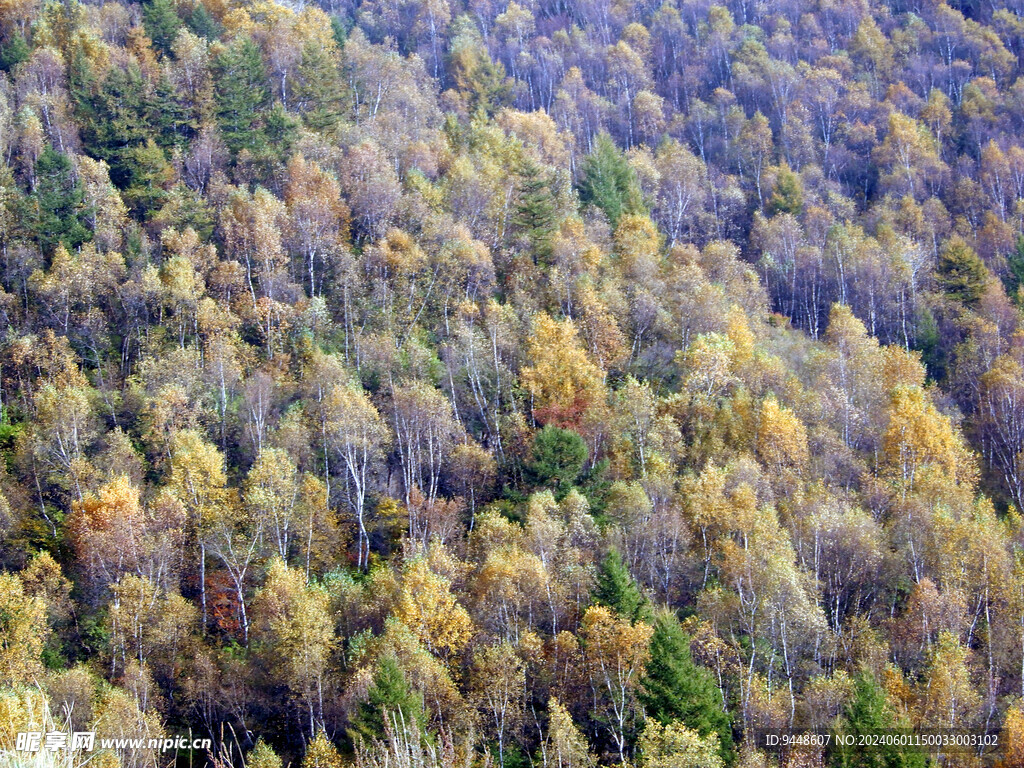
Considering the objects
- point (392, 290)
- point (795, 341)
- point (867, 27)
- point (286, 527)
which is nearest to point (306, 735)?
point (286, 527)

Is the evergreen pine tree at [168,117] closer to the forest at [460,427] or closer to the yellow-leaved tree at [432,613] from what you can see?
the forest at [460,427]

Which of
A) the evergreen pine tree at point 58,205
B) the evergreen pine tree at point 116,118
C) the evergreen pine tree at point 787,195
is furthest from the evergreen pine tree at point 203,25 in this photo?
the evergreen pine tree at point 787,195

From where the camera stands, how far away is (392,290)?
6738cm

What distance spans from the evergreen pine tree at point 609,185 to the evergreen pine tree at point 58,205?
133 feet

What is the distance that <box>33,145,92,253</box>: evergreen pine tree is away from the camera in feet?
215

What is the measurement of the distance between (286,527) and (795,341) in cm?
4412

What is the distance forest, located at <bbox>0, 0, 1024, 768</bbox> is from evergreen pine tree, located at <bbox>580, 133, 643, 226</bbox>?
0.53m

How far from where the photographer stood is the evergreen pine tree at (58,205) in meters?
65.4

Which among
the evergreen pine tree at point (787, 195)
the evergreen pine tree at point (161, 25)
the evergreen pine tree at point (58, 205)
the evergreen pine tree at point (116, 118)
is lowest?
the evergreen pine tree at point (58, 205)

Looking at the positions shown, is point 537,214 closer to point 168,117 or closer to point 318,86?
point 318,86

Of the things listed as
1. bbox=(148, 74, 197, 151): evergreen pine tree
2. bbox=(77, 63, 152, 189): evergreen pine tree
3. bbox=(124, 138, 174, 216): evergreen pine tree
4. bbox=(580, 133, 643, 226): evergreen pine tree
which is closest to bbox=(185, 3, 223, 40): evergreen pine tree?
bbox=(77, 63, 152, 189): evergreen pine tree

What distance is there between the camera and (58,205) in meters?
66.1

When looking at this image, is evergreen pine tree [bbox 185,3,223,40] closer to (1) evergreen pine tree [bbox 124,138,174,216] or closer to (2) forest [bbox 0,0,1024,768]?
(2) forest [bbox 0,0,1024,768]

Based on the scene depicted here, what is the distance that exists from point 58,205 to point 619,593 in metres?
48.4
